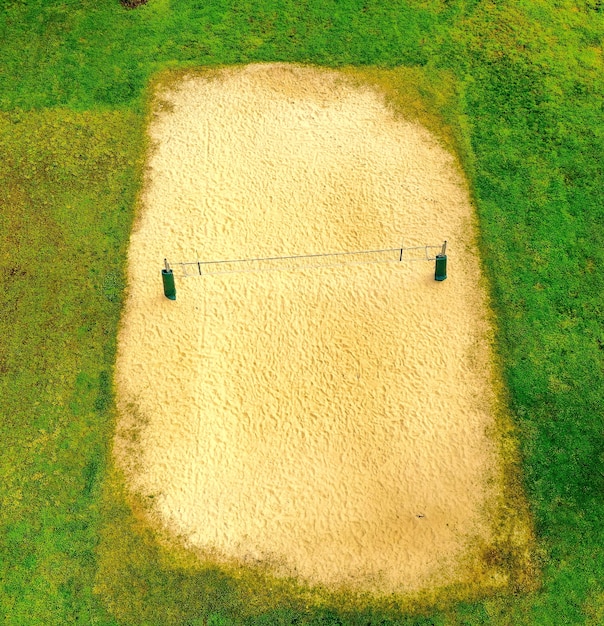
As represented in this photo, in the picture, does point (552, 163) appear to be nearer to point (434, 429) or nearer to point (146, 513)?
point (434, 429)

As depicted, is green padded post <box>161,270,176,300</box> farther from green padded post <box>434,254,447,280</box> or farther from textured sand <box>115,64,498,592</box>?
green padded post <box>434,254,447,280</box>

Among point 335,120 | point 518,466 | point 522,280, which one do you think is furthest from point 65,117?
point 518,466

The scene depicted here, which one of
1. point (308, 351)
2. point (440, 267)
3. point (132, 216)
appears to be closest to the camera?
point (308, 351)

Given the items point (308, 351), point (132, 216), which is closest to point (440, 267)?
point (308, 351)

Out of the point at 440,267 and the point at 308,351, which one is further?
the point at 440,267

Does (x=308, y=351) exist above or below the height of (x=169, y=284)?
below

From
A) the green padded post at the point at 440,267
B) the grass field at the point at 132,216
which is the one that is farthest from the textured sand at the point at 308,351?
the grass field at the point at 132,216

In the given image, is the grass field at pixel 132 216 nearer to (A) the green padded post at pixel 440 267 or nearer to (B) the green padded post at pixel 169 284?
(A) the green padded post at pixel 440 267

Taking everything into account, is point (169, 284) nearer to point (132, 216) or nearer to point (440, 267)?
point (132, 216)
